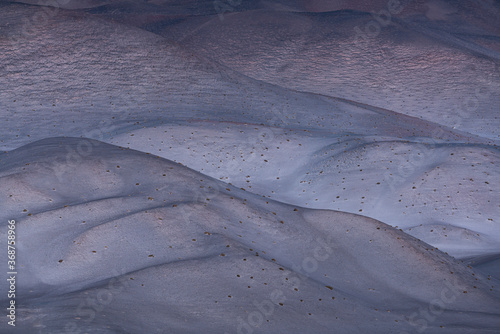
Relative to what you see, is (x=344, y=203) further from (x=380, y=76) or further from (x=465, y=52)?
(x=465, y=52)

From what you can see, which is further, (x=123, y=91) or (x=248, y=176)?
(x=123, y=91)

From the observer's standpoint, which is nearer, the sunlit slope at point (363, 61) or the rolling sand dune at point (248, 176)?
the rolling sand dune at point (248, 176)

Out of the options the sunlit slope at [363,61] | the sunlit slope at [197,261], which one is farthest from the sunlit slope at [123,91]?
the sunlit slope at [197,261]

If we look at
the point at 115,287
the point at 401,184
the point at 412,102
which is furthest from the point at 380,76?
the point at 115,287

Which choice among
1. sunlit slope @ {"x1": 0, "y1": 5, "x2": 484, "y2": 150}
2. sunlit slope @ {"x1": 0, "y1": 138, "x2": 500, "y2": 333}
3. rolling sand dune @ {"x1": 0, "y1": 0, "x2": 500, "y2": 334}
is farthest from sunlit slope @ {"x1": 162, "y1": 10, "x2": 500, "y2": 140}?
sunlit slope @ {"x1": 0, "y1": 138, "x2": 500, "y2": 333}

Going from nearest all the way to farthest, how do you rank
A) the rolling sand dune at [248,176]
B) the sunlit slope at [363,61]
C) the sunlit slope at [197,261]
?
the sunlit slope at [197,261], the rolling sand dune at [248,176], the sunlit slope at [363,61]

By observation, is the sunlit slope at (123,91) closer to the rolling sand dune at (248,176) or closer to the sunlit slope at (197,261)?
the rolling sand dune at (248,176)

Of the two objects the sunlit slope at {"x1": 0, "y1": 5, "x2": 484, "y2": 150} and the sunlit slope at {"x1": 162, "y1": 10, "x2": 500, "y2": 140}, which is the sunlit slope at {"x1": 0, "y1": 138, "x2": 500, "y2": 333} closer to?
the sunlit slope at {"x1": 0, "y1": 5, "x2": 484, "y2": 150}

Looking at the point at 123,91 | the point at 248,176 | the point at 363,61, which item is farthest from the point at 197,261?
the point at 363,61

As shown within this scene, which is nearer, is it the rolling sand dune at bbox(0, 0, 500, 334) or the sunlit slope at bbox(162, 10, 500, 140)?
the rolling sand dune at bbox(0, 0, 500, 334)

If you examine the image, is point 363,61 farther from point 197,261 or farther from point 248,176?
point 197,261

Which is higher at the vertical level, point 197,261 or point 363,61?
point 363,61
